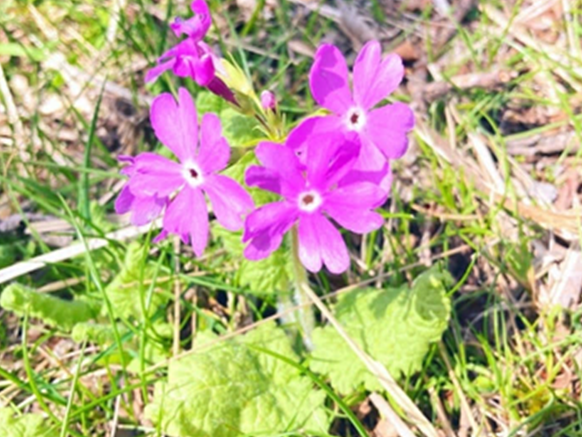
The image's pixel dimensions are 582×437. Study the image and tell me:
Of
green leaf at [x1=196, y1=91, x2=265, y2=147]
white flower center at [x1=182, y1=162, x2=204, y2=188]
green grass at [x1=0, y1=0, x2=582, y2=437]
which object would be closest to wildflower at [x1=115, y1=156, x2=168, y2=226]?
white flower center at [x1=182, y1=162, x2=204, y2=188]

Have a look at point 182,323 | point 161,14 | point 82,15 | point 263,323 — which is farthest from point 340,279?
point 82,15

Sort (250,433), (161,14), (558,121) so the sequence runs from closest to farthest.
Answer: (250,433), (558,121), (161,14)

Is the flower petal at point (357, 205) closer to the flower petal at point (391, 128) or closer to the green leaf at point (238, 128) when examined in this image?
the flower petal at point (391, 128)

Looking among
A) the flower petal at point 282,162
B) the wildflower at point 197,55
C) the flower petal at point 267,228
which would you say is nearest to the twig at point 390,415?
the flower petal at point 267,228

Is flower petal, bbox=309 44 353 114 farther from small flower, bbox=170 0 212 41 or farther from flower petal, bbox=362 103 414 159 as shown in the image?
small flower, bbox=170 0 212 41

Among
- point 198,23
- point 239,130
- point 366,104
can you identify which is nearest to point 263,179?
point 366,104

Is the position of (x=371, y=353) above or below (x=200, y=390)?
below

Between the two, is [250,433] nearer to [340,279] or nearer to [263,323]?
[263,323]

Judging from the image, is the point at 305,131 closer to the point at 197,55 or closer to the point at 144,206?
the point at 197,55
